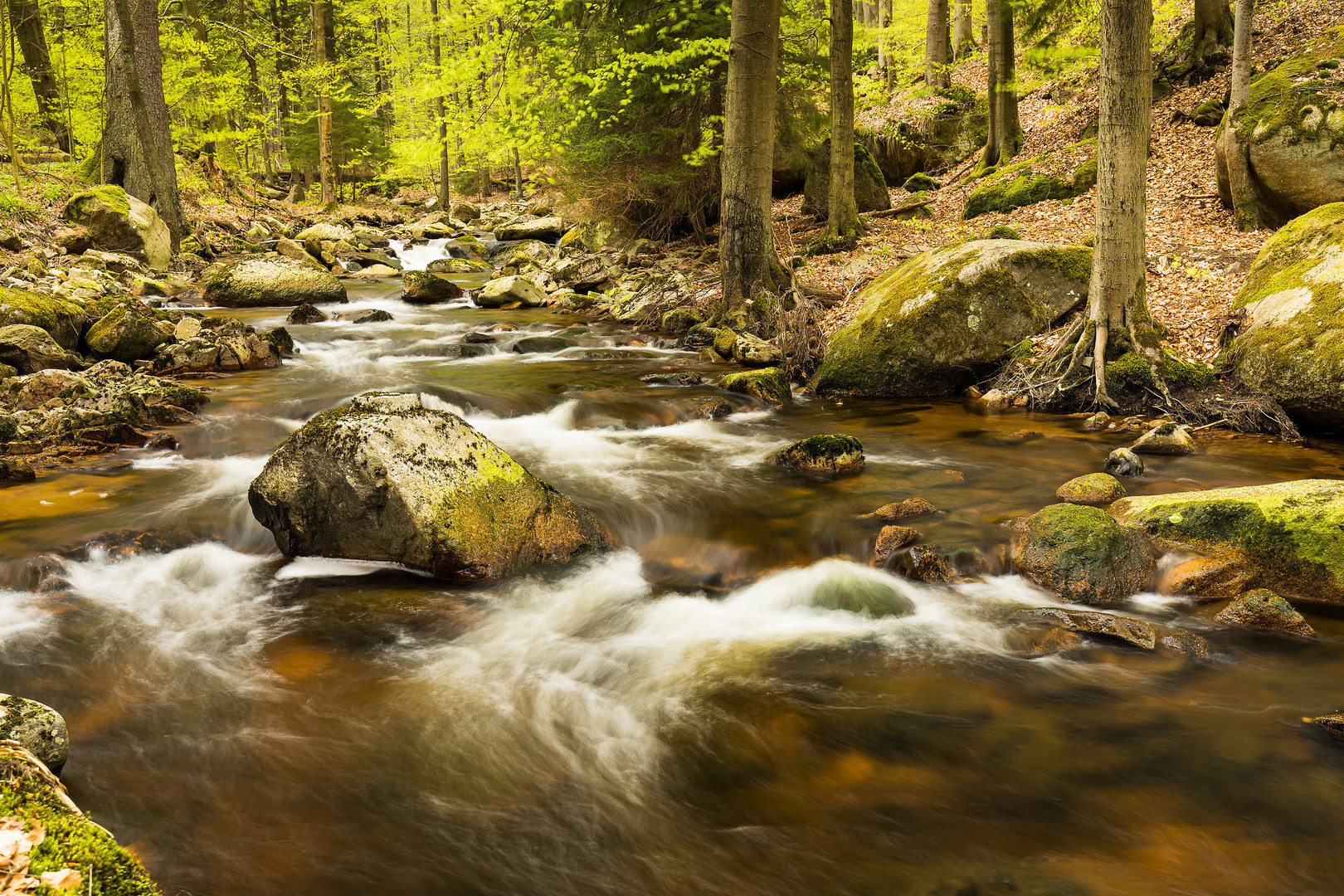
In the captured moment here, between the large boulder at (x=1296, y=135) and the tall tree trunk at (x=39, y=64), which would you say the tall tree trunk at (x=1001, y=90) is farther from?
the tall tree trunk at (x=39, y=64)

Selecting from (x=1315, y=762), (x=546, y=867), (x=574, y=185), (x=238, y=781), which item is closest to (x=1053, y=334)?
(x=1315, y=762)

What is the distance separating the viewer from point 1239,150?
10.8m

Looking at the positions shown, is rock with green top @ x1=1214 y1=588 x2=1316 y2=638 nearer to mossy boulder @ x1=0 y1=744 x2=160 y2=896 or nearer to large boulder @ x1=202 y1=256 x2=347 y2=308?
mossy boulder @ x1=0 y1=744 x2=160 y2=896

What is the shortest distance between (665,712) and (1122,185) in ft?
23.7

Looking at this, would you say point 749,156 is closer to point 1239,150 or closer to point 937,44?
point 1239,150

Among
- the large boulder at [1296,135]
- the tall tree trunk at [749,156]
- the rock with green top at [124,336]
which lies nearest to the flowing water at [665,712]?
the rock with green top at [124,336]

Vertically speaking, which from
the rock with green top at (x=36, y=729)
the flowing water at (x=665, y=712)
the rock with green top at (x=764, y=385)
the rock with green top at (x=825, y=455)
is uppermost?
the rock with green top at (x=764, y=385)

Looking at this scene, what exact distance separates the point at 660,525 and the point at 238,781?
362 centimetres

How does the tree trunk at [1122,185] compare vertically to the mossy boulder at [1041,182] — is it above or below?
below

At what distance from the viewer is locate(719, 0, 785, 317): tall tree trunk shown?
10.7 m

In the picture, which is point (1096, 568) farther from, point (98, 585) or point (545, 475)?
point (98, 585)

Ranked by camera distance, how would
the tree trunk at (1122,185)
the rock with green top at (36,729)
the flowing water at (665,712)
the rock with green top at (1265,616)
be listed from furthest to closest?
the tree trunk at (1122,185) → the rock with green top at (1265,616) → the flowing water at (665,712) → the rock with green top at (36,729)

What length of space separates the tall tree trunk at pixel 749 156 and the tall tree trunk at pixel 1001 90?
20.6 feet

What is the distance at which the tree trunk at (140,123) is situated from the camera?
15.4 metres
